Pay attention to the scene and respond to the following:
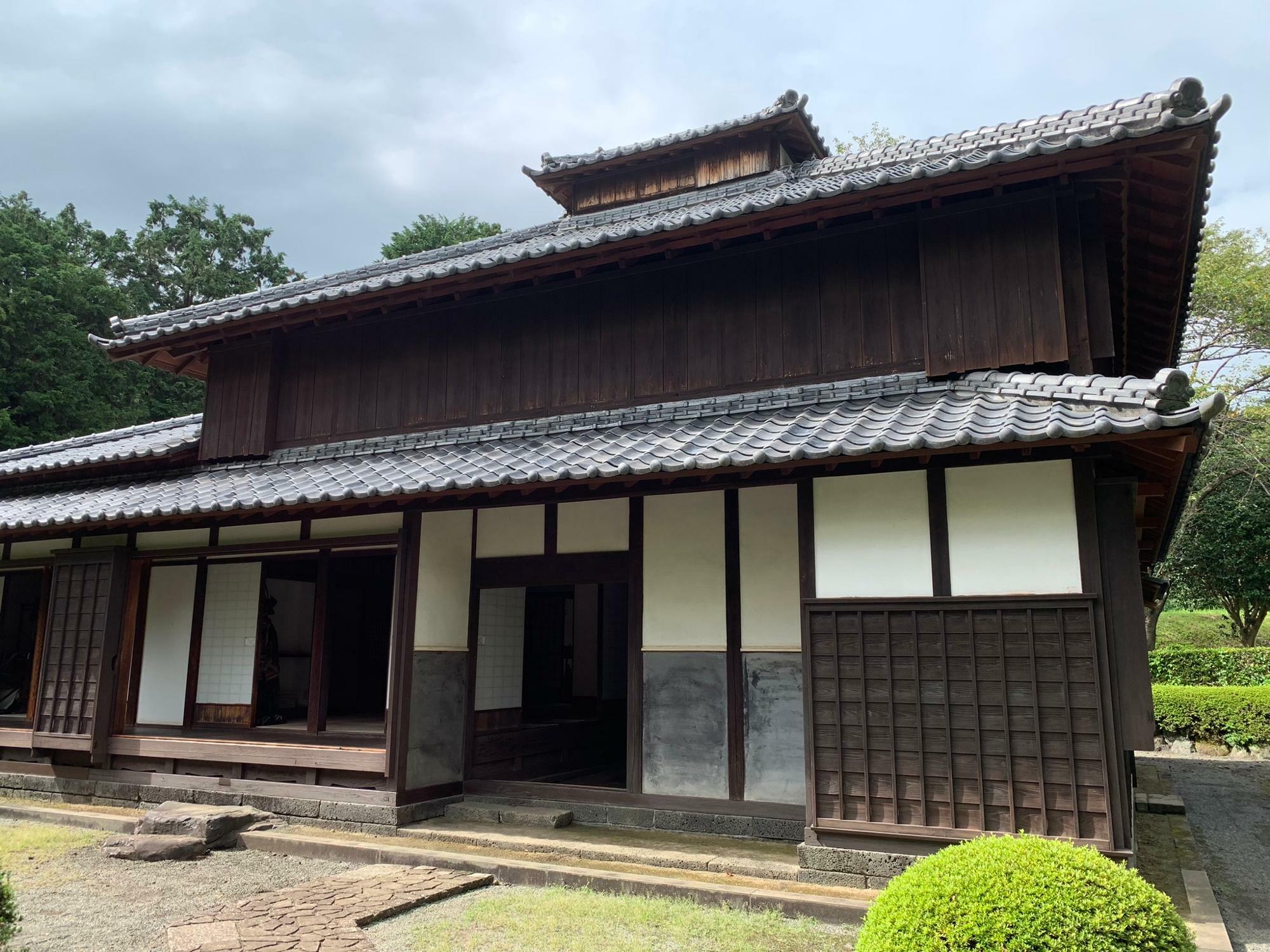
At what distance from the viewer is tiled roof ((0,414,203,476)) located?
11.4 m

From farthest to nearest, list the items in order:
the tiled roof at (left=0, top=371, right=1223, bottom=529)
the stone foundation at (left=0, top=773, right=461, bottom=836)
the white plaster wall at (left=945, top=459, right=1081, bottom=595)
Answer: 1. the stone foundation at (left=0, top=773, right=461, bottom=836)
2. the white plaster wall at (left=945, top=459, right=1081, bottom=595)
3. the tiled roof at (left=0, top=371, right=1223, bottom=529)

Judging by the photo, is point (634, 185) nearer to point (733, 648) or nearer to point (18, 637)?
point (733, 648)

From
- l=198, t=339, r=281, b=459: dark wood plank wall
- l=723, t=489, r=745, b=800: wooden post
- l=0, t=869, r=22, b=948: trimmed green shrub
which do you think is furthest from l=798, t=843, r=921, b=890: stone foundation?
l=198, t=339, r=281, b=459: dark wood plank wall

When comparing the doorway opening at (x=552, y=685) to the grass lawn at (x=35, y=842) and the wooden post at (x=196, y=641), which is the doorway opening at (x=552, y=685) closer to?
the wooden post at (x=196, y=641)

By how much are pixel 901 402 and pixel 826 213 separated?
1931 millimetres

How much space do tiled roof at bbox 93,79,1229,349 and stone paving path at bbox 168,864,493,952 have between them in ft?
19.4

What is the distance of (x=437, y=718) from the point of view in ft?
30.2

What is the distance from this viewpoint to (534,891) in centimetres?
694

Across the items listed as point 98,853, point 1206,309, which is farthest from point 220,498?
point 1206,309

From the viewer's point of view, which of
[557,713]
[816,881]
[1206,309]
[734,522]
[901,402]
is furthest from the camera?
[1206,309]

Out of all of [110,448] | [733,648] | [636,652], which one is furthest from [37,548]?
[733,648]

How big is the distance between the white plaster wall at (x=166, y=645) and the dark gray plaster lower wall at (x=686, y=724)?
249 inches

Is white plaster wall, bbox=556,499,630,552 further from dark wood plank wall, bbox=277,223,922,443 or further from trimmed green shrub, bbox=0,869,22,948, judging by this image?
trimmed green shrub, bbox=0,869,22,948

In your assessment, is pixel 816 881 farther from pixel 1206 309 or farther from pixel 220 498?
pixel 1206 309
